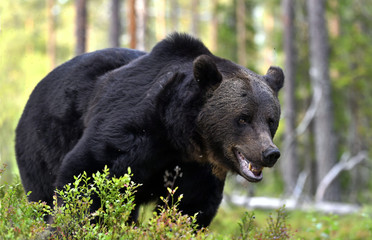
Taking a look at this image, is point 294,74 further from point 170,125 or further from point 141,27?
point 170,125

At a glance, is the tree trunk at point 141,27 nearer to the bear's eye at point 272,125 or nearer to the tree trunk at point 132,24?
Answer: the tree trunk at point 132,24

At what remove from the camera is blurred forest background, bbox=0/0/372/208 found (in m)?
18.0

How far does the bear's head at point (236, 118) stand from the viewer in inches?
181

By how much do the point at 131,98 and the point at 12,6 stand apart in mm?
31887

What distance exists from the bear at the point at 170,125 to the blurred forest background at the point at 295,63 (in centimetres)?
521

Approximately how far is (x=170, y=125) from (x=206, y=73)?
1.85 feet

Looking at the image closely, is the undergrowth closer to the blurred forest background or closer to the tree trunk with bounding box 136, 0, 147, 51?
the blurred forest background

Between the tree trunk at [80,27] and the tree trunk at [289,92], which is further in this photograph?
the tree trunk at [289,92]

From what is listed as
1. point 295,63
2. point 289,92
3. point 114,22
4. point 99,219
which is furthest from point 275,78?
point 295,63

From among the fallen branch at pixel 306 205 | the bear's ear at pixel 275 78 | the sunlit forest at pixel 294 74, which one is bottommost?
the fallen branch at pixel 306 205

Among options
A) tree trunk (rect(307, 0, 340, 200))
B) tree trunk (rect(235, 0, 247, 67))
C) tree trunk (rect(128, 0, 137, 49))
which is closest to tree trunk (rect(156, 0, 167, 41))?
tree trunk (rect(235, 0, 247, 67))

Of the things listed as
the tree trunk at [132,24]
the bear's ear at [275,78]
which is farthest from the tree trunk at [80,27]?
the bear's ear at [275,78]

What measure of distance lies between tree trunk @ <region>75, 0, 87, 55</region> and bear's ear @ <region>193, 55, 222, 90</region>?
8.88 meters

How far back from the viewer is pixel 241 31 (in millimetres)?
28438
